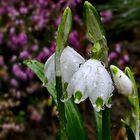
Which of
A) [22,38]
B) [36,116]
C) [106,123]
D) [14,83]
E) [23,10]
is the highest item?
[106,123]

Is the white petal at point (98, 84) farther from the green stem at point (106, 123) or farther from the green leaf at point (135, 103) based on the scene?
the green leaf at point (135, 103)

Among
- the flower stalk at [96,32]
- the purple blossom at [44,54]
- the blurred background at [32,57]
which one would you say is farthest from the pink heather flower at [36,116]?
the flower stalk at [96,32]

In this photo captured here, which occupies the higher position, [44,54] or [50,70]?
[50,70]

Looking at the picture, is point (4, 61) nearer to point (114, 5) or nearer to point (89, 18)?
point (114, 5)

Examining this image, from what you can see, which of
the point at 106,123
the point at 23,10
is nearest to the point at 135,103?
the point at 106,123

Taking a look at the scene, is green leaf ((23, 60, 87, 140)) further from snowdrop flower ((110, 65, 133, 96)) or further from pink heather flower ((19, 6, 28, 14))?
pink heather flower ((19, 6, 28, 14))

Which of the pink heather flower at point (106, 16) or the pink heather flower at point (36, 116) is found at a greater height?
the pink heather flower at point (106, 16)

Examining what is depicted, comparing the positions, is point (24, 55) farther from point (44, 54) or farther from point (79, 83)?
point (79, 83)
